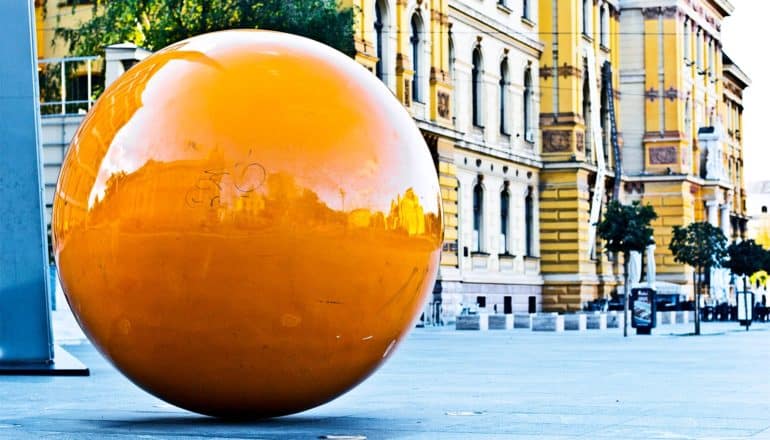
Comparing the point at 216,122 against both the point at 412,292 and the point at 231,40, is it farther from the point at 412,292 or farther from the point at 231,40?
the point at 412,292

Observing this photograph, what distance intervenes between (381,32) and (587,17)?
782 inches

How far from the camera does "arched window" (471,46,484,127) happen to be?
A: 5331 cm

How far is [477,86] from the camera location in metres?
53.6

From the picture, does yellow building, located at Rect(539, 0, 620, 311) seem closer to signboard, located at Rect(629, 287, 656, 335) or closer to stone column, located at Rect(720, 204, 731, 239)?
signboard, located at Rect(629, 287, 656, 335)

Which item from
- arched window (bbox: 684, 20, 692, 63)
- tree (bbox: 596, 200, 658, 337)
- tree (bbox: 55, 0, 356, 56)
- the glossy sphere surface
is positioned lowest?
tree (bbox: 596, 200, 658, 337)

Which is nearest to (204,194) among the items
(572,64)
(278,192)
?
(278,192)

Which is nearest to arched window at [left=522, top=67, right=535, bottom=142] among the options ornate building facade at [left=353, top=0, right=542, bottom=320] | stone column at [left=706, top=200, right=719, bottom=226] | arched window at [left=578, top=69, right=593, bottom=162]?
ornate building facade at [left=353, top=0, right=542, bottom=320]

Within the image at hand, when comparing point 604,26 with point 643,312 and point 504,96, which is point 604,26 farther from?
point 643,312

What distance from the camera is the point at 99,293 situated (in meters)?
10.0

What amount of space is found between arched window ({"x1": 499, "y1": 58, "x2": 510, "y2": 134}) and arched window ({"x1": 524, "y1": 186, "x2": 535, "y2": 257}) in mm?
3360

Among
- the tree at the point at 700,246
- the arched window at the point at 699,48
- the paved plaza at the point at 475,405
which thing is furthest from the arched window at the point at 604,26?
the paved plaza at the point at 475,405

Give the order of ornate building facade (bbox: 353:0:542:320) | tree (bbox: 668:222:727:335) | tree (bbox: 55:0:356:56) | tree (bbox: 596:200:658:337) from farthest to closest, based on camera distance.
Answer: tree (bbox: 668:222:727:335) < ornate building facade (bbox: 353:0:542:320) < tree (bbox: 596:200:658:337) < tree (bbox: 55:0:356:56)

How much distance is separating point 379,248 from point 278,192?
32.3 inches

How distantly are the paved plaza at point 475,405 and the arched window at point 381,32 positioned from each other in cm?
2327
